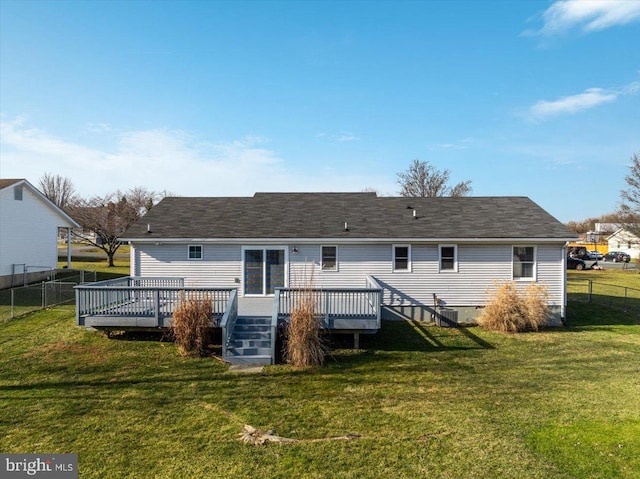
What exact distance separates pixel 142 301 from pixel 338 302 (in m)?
5.49

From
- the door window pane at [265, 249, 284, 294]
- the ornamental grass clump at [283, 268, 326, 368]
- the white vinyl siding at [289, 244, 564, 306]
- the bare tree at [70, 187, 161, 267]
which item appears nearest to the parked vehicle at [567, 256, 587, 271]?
the white vinyl siding at [289, 244, 564, 306]

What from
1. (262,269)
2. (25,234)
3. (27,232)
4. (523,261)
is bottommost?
(262,269)

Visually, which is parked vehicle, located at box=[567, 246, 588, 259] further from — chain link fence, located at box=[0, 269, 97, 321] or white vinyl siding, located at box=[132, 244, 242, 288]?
chain link fence, located at box=[0, 269, 97, 321]

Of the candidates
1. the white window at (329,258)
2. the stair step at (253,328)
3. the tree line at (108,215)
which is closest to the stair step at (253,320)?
the stair step at (253,328)

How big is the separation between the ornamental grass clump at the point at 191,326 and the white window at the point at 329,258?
4.99 meters

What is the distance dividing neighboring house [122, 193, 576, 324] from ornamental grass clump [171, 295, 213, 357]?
3771 mm

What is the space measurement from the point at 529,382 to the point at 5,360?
1209cm

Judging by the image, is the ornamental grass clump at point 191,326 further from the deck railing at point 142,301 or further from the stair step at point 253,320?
the stair step at point 253,320

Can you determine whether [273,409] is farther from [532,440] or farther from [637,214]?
[637,214]

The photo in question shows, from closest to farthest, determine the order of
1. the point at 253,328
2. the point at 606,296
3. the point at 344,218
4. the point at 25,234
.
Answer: the point at 253,328
the point at 344,218
the point at 606,296
the point at 25,234

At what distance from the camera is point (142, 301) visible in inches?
405

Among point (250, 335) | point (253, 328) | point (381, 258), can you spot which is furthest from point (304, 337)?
point (381, 258)

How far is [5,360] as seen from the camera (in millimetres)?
8836

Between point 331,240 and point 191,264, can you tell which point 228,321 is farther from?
point 331,240
